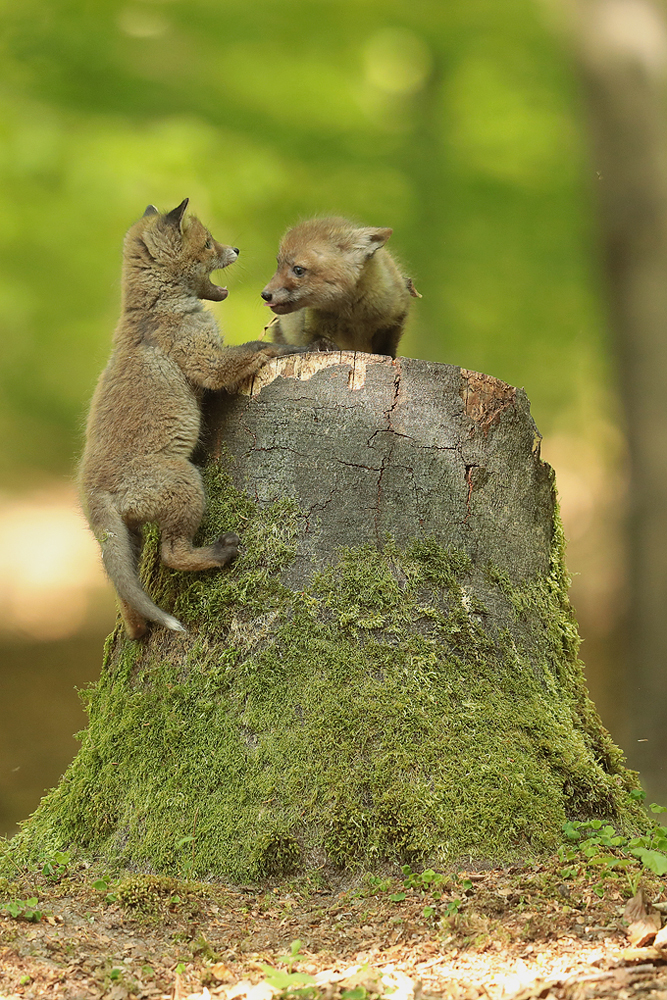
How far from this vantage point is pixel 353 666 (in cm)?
378

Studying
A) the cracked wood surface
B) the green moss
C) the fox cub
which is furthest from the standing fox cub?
the green moss

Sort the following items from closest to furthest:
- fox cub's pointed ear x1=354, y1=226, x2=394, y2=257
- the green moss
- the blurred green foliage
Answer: the green moss
fox cub's pointed ear x1=354, y1=226, x2=394, y2=257
the blurred green foliage

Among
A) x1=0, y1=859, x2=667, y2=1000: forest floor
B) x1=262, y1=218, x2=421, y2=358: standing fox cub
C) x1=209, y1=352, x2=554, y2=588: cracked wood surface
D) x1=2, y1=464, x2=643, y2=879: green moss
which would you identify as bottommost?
x1=0, y1=859, x2=667, y2=1000: forest floor

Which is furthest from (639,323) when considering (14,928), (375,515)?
(14,928)

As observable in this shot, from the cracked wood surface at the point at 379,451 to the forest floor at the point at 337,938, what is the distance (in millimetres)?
1392

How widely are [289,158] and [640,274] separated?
441 centimetres

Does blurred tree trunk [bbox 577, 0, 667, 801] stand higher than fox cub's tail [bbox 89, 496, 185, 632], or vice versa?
blurred tree trunk [bbox 577, 0, 667, 801]

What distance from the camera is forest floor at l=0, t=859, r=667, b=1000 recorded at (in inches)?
96.7

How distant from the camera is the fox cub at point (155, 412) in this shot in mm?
4070

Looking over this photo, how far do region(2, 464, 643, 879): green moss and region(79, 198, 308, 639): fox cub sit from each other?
17 cm

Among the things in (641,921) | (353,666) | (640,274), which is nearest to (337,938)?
(641,921)

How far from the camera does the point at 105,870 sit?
3660 mm

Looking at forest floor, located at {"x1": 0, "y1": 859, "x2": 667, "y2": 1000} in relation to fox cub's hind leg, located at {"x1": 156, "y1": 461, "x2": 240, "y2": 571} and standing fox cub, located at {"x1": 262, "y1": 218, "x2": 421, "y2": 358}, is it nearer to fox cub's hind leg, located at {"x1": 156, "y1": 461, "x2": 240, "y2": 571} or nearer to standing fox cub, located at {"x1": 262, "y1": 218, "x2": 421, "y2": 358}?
fox cub's hind leg, located at {"x1": 156, "y1": 461, "x2": 240, "y2": 571}

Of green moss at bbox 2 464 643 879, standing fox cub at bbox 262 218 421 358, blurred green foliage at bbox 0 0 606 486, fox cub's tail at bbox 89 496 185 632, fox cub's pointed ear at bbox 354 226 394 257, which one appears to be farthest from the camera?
blurred green foliage at bbox 0 0 606 486
